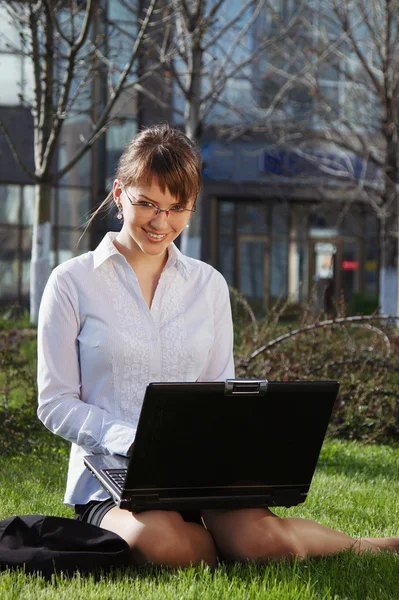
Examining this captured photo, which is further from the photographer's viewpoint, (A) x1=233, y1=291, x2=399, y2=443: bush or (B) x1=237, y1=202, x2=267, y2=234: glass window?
(B) x1=237, y1=202, x2=267, y2=234: glass window

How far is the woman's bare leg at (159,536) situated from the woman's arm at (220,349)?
68 cm

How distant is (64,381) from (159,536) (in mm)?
655

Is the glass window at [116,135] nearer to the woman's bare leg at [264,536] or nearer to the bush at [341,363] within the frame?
the bush at [341,363]

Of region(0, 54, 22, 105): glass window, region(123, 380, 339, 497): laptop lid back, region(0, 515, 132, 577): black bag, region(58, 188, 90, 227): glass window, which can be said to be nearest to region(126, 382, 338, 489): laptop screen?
region(123, 380, 339, 497): laptop lid back

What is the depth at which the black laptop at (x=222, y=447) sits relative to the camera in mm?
2916

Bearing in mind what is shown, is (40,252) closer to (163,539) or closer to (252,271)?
(163,539)

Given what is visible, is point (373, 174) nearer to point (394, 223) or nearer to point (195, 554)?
point (394, 223)

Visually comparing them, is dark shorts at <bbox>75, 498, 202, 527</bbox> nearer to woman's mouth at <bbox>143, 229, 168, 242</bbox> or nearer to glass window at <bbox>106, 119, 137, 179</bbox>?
woman's mouth at <bbox>143, 229, 168, 242</bbox>

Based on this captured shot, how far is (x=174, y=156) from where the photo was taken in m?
3.43

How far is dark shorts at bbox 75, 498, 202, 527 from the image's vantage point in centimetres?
334

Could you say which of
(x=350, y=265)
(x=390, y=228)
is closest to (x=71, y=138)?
(x=390, y=228)

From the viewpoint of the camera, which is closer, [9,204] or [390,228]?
[390,228]

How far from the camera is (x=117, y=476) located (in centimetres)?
314

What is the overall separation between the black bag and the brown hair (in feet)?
4.03
